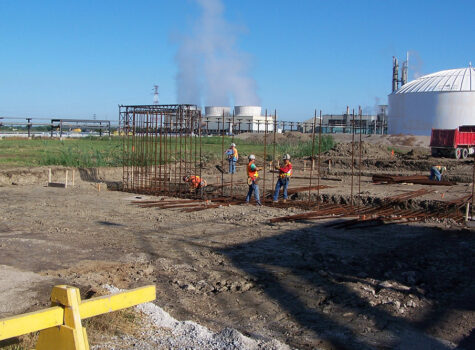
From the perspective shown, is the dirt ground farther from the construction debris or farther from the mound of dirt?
the mound of dirt

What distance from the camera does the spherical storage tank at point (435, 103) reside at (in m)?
47.2

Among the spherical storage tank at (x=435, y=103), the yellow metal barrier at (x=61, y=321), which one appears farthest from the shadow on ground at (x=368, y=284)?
the spherical storage tank at (x=435, y=103)

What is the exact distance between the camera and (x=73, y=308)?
131 inches

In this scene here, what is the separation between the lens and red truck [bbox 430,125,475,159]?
1176 inches

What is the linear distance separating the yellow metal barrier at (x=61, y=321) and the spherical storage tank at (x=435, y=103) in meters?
49.2

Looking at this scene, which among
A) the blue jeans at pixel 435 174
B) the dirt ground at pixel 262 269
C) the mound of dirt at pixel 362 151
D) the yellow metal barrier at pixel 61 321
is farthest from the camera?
the mound of dirt at pixel 362 151

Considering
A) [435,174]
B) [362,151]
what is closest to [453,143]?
[362,151]

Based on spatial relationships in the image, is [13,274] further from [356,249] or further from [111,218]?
[356,249]

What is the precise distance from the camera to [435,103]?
48.7 m

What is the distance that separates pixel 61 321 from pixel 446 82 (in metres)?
52.4

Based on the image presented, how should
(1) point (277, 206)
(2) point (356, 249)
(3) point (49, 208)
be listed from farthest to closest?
(1) point (277, 206), (3) point (49, 208), (2) point (356, 249)

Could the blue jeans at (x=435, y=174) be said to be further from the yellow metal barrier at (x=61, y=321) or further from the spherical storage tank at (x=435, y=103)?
the spherical storage tank at (x=435, y=103)

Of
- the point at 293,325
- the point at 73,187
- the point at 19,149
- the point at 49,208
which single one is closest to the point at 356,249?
the point at 293,325

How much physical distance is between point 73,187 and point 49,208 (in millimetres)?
3971
